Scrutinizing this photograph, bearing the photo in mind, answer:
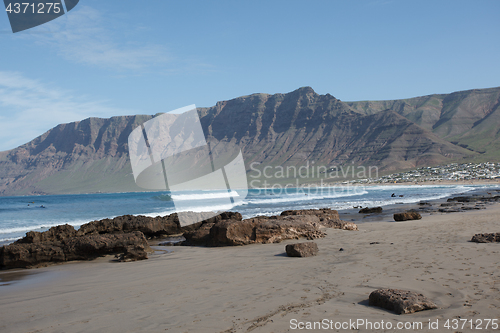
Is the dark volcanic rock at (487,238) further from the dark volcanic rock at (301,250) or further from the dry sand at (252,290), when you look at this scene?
the dark volcanic rock at (301,250)

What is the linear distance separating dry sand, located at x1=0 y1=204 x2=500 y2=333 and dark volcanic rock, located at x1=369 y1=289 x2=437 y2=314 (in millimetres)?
97

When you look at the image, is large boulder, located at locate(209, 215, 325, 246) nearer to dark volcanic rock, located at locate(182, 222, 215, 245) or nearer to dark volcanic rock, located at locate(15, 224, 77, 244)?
dark volcanic rock, located at locate(182, 222, 215, 245)

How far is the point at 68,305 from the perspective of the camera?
473 cm

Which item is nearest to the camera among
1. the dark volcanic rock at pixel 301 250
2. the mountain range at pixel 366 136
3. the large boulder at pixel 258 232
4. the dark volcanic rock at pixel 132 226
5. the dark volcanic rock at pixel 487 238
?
the dark volcanic rock at pixel 301 250

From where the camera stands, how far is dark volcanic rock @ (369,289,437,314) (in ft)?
12.0

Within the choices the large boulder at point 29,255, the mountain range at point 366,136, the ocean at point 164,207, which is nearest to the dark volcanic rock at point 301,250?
the large boulder at point 29,255

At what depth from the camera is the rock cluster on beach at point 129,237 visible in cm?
859

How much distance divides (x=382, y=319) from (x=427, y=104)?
734 feet

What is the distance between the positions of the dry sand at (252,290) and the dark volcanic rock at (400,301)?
0.32ft

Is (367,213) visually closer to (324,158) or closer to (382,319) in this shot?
(382,319)

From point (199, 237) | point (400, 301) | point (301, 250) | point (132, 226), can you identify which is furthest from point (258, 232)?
point (400, 301)

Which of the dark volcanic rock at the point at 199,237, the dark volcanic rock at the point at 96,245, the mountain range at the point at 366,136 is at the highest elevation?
the mountain range at the point at 366,136

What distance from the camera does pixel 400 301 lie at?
12.2ft

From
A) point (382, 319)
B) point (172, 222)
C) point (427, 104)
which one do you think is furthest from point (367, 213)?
point (427, 104)
